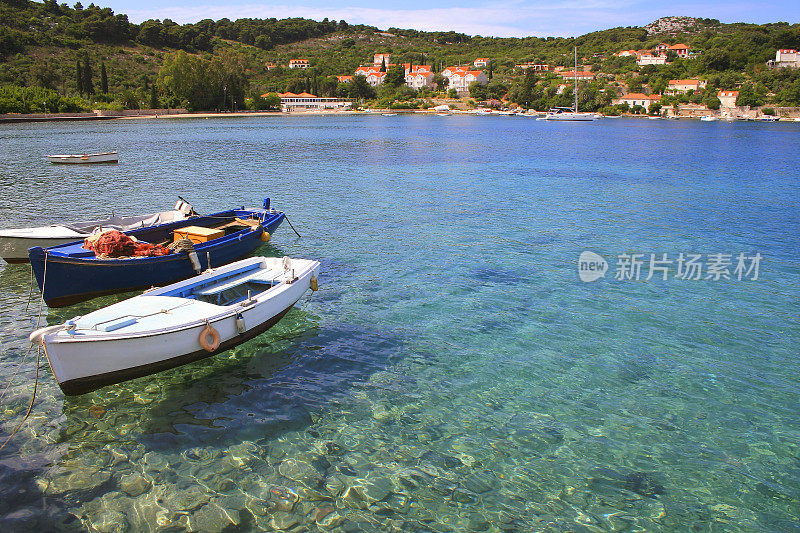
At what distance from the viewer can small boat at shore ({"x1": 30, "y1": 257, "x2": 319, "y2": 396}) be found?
8.53m

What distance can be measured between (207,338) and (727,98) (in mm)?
166331

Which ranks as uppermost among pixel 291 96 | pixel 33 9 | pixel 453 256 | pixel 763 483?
pixel 33 9

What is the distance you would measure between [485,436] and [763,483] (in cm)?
384

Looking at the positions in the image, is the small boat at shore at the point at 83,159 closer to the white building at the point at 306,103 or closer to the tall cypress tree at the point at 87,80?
the tall cypress tree at the point at 87,80

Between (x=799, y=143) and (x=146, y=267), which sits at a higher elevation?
(x=799, y=143)

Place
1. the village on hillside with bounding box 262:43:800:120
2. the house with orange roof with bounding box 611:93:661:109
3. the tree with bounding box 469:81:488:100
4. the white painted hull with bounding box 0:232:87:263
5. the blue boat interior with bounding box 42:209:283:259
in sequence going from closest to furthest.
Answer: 1. the blue boat interior with bounding box 42:209:283:259
2. the white painted hull with bounding box 0:232:87:263
3. the village on hillside with bounding box 262:43:800:120
4. the house with orange roof with bounding box 611:93:661:109
5. the tree with bounding box 469:81:488:100

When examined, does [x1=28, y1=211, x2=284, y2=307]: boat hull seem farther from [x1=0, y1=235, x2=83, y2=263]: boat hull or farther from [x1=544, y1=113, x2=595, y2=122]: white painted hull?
[x1=544, y1=113, x2=595, y2=122]: white painted hull

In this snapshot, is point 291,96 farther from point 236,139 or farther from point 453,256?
point 453,256

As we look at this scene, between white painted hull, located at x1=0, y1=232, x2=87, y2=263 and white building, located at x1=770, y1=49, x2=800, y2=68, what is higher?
white building, located at x1=770, y1=49, x2=800, y2=68

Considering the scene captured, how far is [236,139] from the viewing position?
7262 cm

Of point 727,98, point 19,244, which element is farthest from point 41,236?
point 727,98

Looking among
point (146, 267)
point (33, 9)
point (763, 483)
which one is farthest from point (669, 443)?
point (33, 9)

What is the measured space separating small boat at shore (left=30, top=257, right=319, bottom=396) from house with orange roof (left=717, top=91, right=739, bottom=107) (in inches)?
6401

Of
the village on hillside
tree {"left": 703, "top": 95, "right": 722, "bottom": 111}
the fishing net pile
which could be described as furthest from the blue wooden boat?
tree {"left": 703, "top": 95, "right": 722, "bottom": 111}
